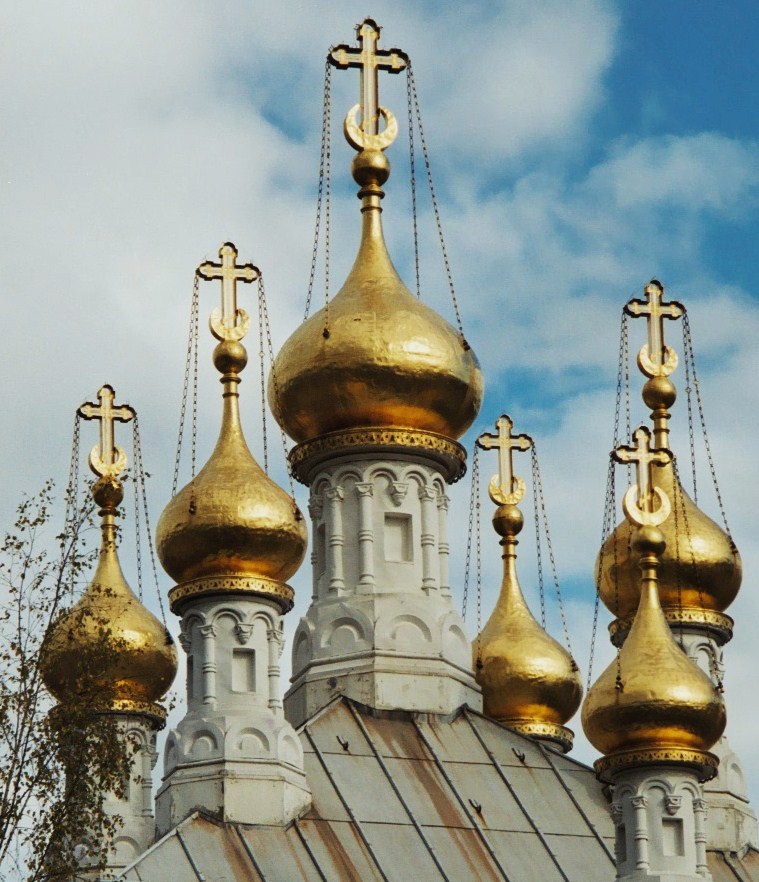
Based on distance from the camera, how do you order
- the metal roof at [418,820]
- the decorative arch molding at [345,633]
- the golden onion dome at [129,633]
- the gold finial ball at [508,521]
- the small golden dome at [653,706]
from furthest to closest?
the gold finial ball at [508,521], the golden onion dome at [129,633], the decorative arch molding at [345,633], the small golden dome at [653,706], the metal roof at [418,820]

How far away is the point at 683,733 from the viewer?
112ft

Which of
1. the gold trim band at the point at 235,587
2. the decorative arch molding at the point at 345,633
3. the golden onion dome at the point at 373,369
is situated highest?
the golden onion dome at the point at 373,369

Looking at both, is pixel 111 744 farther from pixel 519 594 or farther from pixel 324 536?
pixel 519 594

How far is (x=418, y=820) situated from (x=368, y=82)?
32.2ft

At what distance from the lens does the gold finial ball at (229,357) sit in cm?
Answer: 3691

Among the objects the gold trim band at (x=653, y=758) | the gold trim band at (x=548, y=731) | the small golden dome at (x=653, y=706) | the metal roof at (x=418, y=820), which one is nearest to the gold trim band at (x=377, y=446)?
the metal roof at (x=418, y=820)

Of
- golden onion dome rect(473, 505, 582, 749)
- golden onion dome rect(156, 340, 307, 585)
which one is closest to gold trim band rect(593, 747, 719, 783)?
golden onion dome rect(156, 340, 307, 585)

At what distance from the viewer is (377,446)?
3828cm

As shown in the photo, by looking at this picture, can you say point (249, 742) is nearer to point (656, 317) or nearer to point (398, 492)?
point (398, 492)

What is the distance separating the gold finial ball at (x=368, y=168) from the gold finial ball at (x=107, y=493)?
16.1 feet

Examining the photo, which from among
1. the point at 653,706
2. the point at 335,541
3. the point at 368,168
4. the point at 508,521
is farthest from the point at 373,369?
the point at 653,706

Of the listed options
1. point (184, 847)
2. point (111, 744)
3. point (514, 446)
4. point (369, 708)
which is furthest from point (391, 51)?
point (111, 744)

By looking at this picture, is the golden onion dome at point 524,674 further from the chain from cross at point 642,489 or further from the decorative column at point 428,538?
the chain from cross at point 642,489

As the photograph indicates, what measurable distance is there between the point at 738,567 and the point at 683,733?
6447 mm
